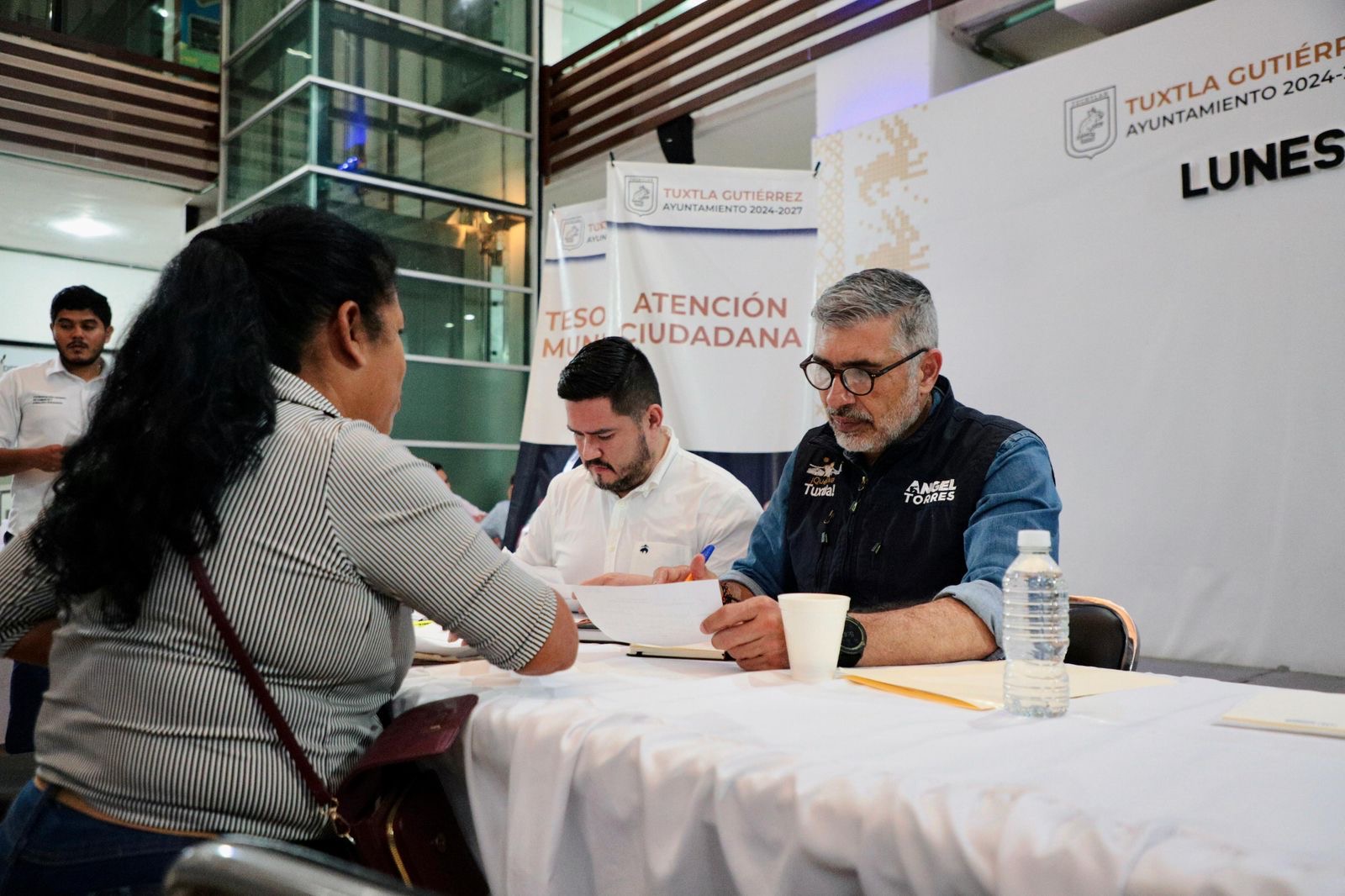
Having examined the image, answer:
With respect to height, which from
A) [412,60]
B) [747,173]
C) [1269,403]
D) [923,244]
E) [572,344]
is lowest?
[1269,403]

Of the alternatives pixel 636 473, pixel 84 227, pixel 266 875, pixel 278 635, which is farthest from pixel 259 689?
pixel 84 227

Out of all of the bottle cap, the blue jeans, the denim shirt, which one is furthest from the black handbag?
the denim shirt

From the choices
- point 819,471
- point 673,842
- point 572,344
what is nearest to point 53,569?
point 673,842

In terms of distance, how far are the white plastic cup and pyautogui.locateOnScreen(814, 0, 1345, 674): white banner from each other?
264 cm

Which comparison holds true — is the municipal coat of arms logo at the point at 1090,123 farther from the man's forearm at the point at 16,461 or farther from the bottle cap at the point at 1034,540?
the man's forearm at the point at 16,461

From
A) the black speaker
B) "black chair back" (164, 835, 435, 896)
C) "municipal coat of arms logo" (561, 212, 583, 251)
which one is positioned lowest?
"black chair back" (164, 835, 435, 896)

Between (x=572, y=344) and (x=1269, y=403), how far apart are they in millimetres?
2786

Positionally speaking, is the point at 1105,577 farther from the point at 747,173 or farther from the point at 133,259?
the point at 133,259

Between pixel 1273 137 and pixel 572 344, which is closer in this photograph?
pixel 1273 137

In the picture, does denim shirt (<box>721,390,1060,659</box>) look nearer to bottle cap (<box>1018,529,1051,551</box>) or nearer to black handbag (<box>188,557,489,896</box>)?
bottle cap (<box>1018,529,1051,551</box>)

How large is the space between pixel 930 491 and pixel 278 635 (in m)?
1.20

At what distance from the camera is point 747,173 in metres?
4.21

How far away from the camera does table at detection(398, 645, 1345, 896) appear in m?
0.66

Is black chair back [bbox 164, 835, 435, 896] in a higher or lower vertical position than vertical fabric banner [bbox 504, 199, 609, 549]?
lower
